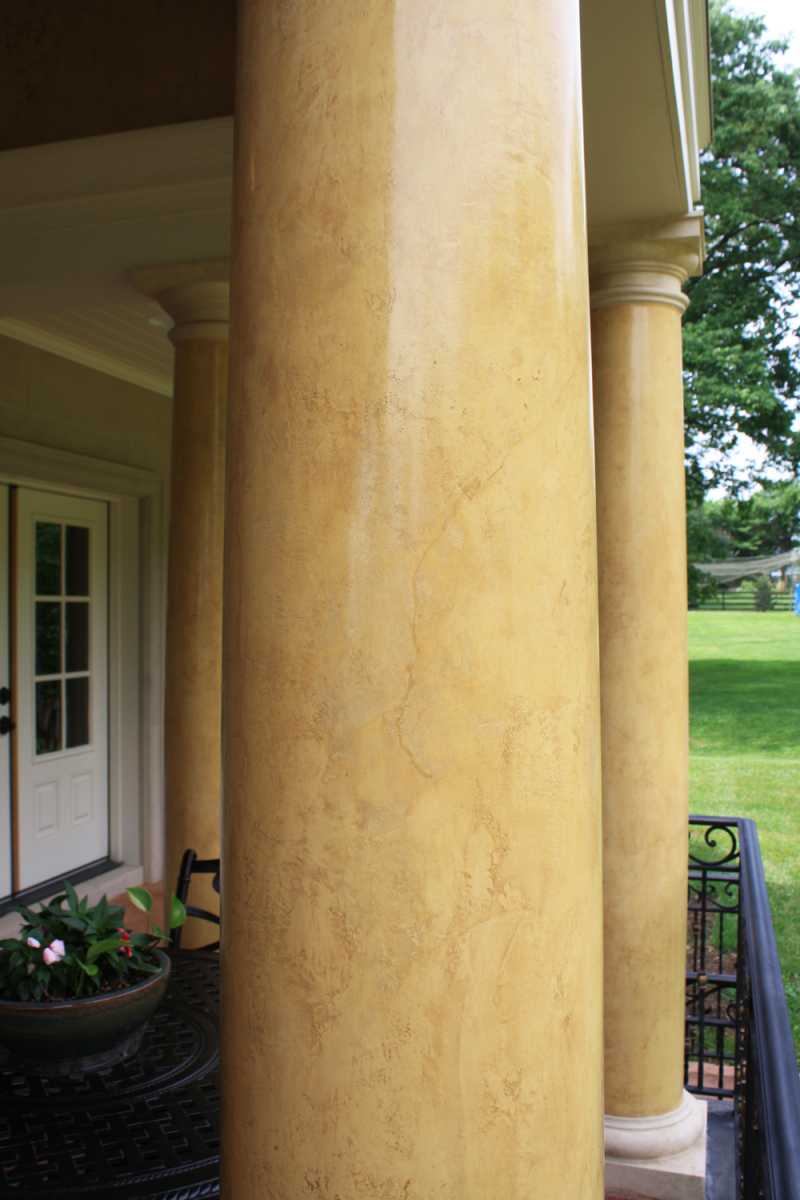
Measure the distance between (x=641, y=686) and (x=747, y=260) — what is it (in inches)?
387

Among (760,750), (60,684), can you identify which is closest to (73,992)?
(60,684)

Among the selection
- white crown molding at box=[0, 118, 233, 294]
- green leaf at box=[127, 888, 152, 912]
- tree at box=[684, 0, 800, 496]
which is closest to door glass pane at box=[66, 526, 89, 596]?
white crown molding at box=[0, 118, 233, 294]

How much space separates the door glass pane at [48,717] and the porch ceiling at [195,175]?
280 cm

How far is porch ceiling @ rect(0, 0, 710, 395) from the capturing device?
2262 mm

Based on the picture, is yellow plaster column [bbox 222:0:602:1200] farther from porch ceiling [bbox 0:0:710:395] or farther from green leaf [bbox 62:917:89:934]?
porch ceiling [bbox 0:0:710:395]

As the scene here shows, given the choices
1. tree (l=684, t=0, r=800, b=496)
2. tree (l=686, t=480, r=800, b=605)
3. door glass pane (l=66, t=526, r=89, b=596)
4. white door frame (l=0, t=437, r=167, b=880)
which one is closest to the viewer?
door glass pane (l=66, t=526, r=89, b=596)

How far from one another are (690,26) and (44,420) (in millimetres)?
4528

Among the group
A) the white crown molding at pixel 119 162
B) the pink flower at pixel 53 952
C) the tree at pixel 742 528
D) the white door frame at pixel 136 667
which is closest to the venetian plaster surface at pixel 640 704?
the white crown molding at pixel 119 162

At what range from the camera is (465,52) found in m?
0.95

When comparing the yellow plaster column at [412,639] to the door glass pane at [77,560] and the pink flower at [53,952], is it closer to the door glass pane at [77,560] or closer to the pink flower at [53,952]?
the pink flower at [53,952]

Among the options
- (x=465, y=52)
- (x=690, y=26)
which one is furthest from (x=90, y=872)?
(x=465, y=52)

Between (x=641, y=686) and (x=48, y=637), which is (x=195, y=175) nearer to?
(x=641, y=686)

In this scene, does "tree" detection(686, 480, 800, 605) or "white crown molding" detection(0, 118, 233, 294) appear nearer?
"white crown molding" detection(0, 118, 233, 294)

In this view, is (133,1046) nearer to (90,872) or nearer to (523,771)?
(523,771)
